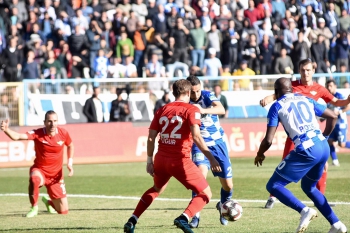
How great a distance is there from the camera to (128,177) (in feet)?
63.4

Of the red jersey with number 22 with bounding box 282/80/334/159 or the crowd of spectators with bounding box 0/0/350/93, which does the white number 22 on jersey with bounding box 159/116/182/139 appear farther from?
the crowd of spectators with bounding box 0/0/350/93

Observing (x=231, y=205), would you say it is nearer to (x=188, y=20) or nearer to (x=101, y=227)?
(x=101, y=227)

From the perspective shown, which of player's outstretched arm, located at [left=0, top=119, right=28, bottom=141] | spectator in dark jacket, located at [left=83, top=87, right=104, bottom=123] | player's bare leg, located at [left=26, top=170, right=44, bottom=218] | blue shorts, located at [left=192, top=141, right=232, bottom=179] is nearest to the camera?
blue shorts, located at [left=192, top=141, right=232, bottom=179]

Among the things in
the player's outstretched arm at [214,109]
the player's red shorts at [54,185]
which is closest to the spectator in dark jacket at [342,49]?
the player's red shorts at [54,185]

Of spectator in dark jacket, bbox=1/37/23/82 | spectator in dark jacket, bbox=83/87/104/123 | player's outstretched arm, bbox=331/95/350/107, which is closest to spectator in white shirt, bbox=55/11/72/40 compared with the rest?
spectator in dark jacket, bbox=1/37/23/82

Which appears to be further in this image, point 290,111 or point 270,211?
point 270,211

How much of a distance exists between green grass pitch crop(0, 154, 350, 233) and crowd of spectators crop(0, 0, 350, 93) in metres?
4.46

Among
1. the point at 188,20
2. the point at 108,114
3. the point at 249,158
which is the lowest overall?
the point at 249,158

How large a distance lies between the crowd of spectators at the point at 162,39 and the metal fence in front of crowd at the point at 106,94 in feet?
0.73

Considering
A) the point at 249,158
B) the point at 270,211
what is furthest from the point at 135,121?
the point at 270,211

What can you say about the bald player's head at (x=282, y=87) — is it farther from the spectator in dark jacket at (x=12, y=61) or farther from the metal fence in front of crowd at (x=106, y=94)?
the spectator in dark jacket at (x=12, y=61)

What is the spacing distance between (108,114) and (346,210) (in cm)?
1228

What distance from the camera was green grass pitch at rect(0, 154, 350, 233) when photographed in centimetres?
1112

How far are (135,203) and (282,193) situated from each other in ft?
17.1
